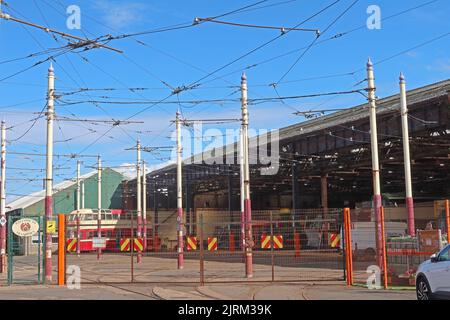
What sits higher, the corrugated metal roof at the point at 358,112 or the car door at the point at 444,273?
the corrugated metal roof at the point at 358,112

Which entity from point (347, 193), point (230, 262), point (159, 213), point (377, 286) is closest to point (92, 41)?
point (377, 286)

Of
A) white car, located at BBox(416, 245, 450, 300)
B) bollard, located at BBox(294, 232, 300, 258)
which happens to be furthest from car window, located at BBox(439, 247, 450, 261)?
bollard, located at BBox(294, 232, 300, 258)

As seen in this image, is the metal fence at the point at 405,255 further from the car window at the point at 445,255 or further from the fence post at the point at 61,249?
the fence post at the point at 61,249

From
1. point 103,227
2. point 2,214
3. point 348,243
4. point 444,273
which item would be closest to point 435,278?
point 444,273

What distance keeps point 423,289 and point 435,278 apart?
2.84 feet

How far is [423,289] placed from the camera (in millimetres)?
14461

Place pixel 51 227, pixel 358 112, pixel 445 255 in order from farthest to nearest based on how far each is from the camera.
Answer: pixel 358 112 → pixel 51 227 → pixel 445 255

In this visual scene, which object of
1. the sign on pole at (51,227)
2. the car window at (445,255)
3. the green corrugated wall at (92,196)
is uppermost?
the green corrugated wall at (92,196)

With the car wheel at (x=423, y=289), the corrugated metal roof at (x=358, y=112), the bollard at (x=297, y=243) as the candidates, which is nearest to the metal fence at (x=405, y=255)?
the bollard at (x=297, y=243)

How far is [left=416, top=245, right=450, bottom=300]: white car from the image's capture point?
13.3 metres

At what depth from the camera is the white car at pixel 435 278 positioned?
13258mm

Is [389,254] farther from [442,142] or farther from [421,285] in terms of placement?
[442,142]

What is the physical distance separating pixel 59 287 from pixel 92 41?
8.94 meters

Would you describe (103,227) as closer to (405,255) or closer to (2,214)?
(2,214)
